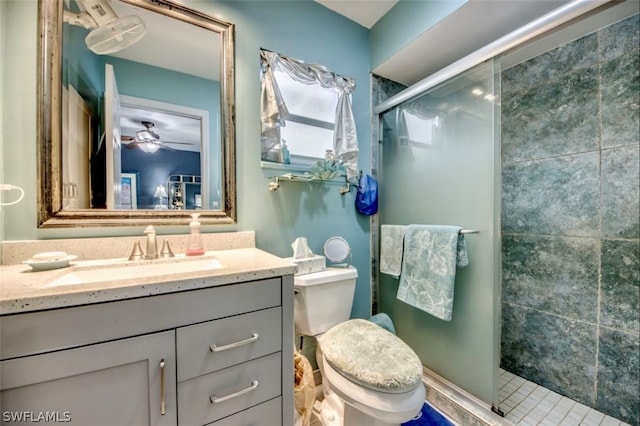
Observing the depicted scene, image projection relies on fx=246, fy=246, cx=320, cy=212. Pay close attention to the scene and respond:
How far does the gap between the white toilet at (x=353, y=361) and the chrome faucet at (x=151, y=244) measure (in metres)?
0.63

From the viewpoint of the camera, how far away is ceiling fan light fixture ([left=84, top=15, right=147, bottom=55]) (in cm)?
103

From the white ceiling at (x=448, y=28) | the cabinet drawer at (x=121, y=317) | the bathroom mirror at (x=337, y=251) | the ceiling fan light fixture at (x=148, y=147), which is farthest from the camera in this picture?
the bathroom mirror at (x=337, y=251)

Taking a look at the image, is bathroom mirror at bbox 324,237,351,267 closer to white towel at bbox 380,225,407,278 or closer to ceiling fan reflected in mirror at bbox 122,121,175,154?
white towel at bbox 380,225,407,278

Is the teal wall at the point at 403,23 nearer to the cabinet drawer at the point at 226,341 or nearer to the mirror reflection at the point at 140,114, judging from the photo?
the mirror reflection at the point at 140,114

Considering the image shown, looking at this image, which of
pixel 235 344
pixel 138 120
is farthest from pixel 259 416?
pixel 138 120

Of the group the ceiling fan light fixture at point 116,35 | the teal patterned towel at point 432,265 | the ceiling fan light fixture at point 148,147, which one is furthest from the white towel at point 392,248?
the ceiling fan light fixture at point 116,35

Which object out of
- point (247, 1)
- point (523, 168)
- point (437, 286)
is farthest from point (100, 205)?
point (523, 168)

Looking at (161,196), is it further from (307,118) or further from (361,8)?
(361,8)

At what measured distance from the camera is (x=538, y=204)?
158cm

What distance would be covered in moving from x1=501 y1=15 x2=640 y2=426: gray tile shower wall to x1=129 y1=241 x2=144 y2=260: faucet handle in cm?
216

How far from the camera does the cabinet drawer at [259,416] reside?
76cm

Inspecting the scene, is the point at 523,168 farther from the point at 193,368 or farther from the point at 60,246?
the point at 60,246

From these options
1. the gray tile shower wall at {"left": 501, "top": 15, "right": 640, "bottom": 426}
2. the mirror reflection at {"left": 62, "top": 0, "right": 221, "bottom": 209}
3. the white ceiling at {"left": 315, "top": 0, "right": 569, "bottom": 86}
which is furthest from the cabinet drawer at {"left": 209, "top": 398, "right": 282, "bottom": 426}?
the white ceiling at {"left": 315, "top": 0, "right": 569, "bottom": 86}

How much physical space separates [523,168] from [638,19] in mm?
834
